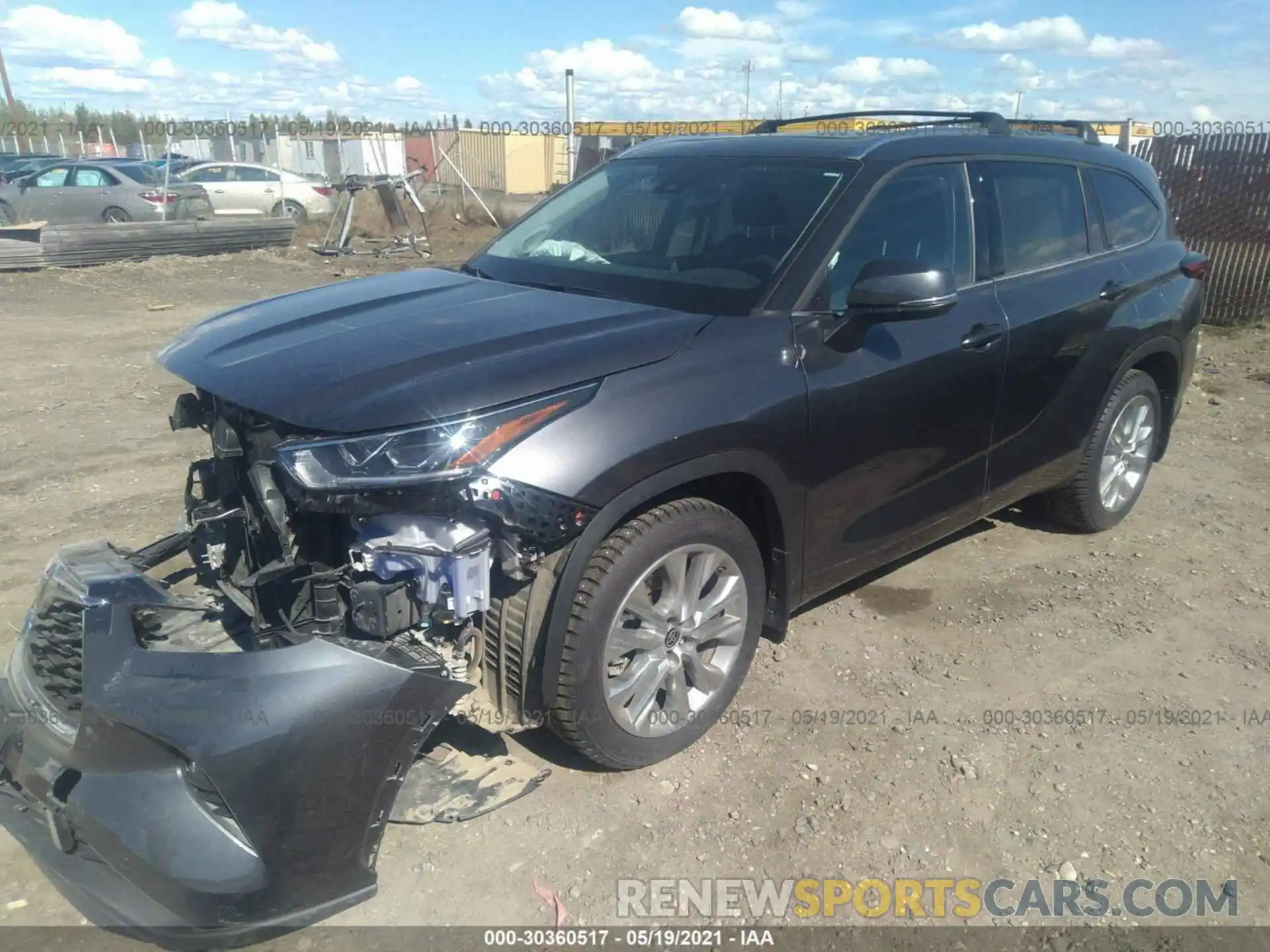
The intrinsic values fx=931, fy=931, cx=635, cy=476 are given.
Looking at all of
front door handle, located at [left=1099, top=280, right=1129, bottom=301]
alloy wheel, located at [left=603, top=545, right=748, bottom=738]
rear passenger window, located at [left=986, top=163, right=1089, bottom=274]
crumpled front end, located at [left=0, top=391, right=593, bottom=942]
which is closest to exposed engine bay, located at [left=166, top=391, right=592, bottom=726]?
crumpled front end, located at [left=0, top=391, right=593, bottom=942]

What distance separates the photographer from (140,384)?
7508 millimetres

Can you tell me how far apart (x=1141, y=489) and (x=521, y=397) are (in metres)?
4.27

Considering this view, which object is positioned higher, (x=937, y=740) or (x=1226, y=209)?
(x=1226, y=209)

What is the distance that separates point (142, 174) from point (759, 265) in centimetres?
2028

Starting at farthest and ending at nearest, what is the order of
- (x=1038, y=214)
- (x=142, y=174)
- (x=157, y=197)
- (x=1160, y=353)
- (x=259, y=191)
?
(x=259, y=191) → (x=142, y=174) → (x=157, y=197) → (x=1160, y=353) → (x=1038, y=214)

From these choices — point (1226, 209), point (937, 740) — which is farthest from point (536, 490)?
point (1226, 209)

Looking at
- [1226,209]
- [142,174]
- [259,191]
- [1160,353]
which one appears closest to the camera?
[1160,353]

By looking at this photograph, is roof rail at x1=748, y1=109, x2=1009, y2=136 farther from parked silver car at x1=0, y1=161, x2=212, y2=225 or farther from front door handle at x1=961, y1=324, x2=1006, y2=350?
parked silver car at x1=0, y1=161, x2=212, y2=225

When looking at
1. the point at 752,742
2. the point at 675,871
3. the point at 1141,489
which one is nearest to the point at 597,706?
the point at 675,871

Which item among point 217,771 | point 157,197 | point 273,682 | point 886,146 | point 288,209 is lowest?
point 217,771

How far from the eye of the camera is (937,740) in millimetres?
3291

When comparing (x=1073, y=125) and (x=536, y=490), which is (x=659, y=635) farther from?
(x=1073, y=125)

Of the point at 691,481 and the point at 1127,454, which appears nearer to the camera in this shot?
the point at 691,481

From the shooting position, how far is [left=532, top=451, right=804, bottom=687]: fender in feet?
8.40
